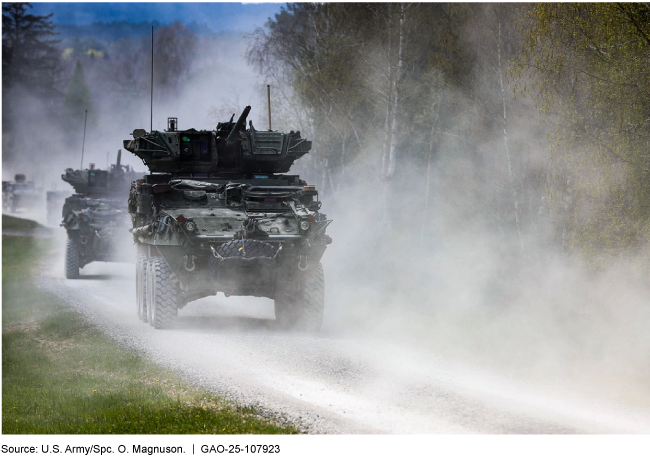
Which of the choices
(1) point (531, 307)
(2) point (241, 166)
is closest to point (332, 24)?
(2) point (241, 166)

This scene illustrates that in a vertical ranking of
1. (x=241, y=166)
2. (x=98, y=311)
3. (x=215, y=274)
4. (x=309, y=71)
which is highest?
(x=309, y=71)

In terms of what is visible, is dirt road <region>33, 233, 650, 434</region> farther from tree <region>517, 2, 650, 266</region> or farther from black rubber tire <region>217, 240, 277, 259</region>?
tree <region>517, 2, 650, 266</region>

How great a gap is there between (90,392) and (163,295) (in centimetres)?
347

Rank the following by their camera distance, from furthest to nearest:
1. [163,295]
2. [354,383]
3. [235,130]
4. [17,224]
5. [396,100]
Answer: [17,224] < [396,100] < [235,130] < [163,295] < [354,383]

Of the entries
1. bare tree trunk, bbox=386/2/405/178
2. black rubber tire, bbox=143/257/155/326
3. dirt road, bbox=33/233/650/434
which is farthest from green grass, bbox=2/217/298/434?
bare tree trunk, bbox=386/2/405/178

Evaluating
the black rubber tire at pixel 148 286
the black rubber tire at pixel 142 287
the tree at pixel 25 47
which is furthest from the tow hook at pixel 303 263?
the tree at pixel 25 47

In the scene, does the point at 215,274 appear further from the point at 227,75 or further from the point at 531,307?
the point at 227,75

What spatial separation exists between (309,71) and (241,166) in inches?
597

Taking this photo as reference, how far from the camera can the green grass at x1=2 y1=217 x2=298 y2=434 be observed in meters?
8.62

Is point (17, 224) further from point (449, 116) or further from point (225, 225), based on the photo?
point (225, 225)

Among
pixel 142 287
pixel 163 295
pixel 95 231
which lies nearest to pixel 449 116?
pixel 95 231

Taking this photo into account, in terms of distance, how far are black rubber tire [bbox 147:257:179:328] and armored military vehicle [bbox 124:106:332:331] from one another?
2 centimetres

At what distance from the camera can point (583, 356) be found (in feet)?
38.7

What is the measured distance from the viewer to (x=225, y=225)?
13.5 m
